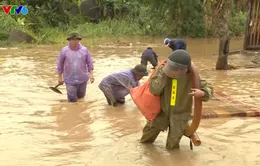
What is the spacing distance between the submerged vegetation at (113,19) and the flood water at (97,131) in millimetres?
10214

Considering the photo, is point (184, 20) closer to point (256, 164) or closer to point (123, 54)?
point (123, 54)

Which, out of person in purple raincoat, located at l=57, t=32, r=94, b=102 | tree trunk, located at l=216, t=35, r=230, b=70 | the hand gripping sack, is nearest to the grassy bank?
tree trunk, located at l=216, t=35, r=230, b=70

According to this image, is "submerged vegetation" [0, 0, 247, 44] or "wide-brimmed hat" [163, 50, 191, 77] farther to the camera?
"submerged vegetation" [0, 0, 247, 44]

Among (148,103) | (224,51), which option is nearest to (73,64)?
(148,103)

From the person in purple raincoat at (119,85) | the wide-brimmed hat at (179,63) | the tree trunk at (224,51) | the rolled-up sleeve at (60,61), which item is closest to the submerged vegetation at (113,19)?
the tree trunk at (224,51)

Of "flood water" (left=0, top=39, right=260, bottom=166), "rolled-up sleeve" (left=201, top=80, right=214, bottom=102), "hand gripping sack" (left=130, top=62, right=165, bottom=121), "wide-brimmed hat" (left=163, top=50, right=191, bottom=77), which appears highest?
"wide-brimmed hat" (left=163, top=50, right=191, bottom=77)

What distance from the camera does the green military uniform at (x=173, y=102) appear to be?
206 inches

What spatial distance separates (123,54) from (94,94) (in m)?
6.84

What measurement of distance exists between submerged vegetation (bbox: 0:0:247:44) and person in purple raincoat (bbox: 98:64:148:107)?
12.1 meters

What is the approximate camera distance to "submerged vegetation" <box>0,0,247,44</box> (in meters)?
22.2

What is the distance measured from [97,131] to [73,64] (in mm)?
2303

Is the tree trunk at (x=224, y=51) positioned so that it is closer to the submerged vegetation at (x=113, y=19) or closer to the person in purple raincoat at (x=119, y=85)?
the person in purple raincoat at (x=119, y=85)

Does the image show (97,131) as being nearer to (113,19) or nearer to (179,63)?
(179,63)

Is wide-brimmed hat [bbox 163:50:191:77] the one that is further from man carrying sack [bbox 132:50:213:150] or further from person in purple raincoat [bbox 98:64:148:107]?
person in purple raincoat [bbox 98:64:148:107]
